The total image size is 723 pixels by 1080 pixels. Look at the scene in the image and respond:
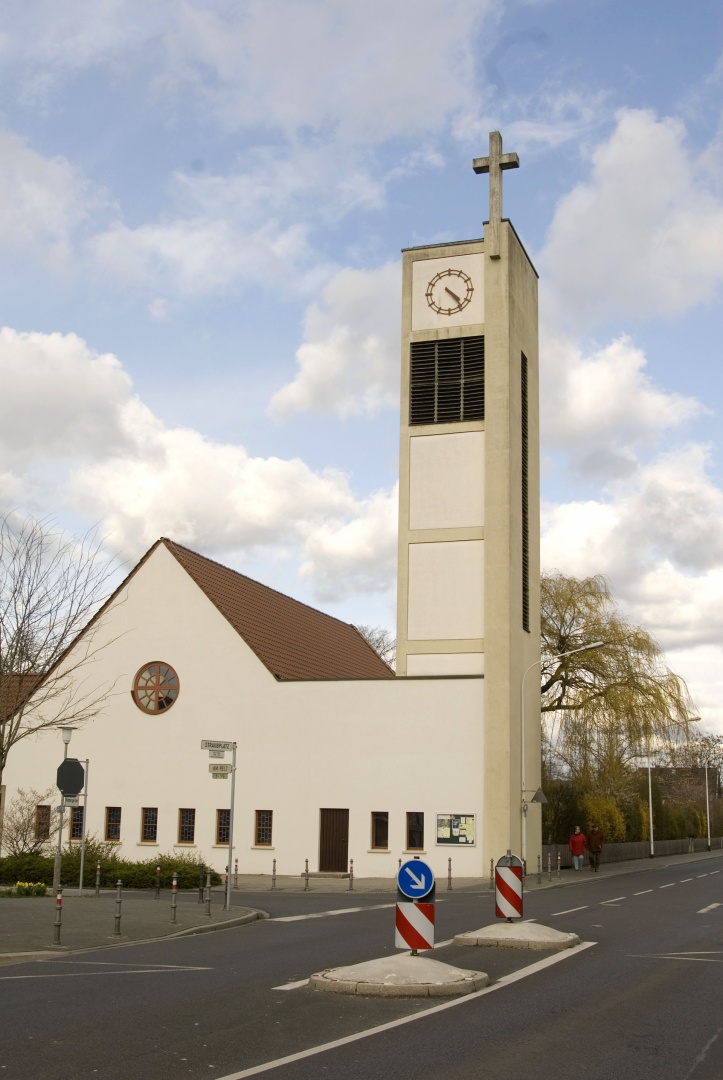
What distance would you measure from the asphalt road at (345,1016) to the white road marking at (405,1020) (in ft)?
0.11

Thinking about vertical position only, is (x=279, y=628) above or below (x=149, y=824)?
above

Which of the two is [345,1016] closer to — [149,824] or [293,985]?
[293,985]

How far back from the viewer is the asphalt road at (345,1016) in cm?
852

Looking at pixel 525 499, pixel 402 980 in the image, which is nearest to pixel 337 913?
pixel 402 980

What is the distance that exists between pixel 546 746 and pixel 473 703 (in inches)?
423

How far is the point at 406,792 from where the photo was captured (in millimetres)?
36344

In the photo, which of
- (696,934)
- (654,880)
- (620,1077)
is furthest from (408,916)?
(654,880)

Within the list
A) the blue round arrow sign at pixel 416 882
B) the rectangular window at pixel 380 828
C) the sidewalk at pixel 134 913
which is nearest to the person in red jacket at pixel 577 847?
the sidewalk at pixel 134 913

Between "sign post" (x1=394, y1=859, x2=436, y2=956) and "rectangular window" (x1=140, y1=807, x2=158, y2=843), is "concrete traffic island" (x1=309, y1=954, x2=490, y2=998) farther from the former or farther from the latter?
"rectangular window" (x1=140, y1=807, x2=158, y2=843)

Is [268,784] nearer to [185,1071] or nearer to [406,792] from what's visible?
[406,792]

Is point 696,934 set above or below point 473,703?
below

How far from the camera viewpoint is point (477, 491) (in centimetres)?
3884

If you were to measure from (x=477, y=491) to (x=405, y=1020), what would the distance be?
→ 29300 mm

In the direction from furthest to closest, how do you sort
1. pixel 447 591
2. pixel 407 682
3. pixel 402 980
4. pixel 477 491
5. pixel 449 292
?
pixel 449 292
pixel 477 491
pixel 447 591
pixel 407 682
pixel 402 980
